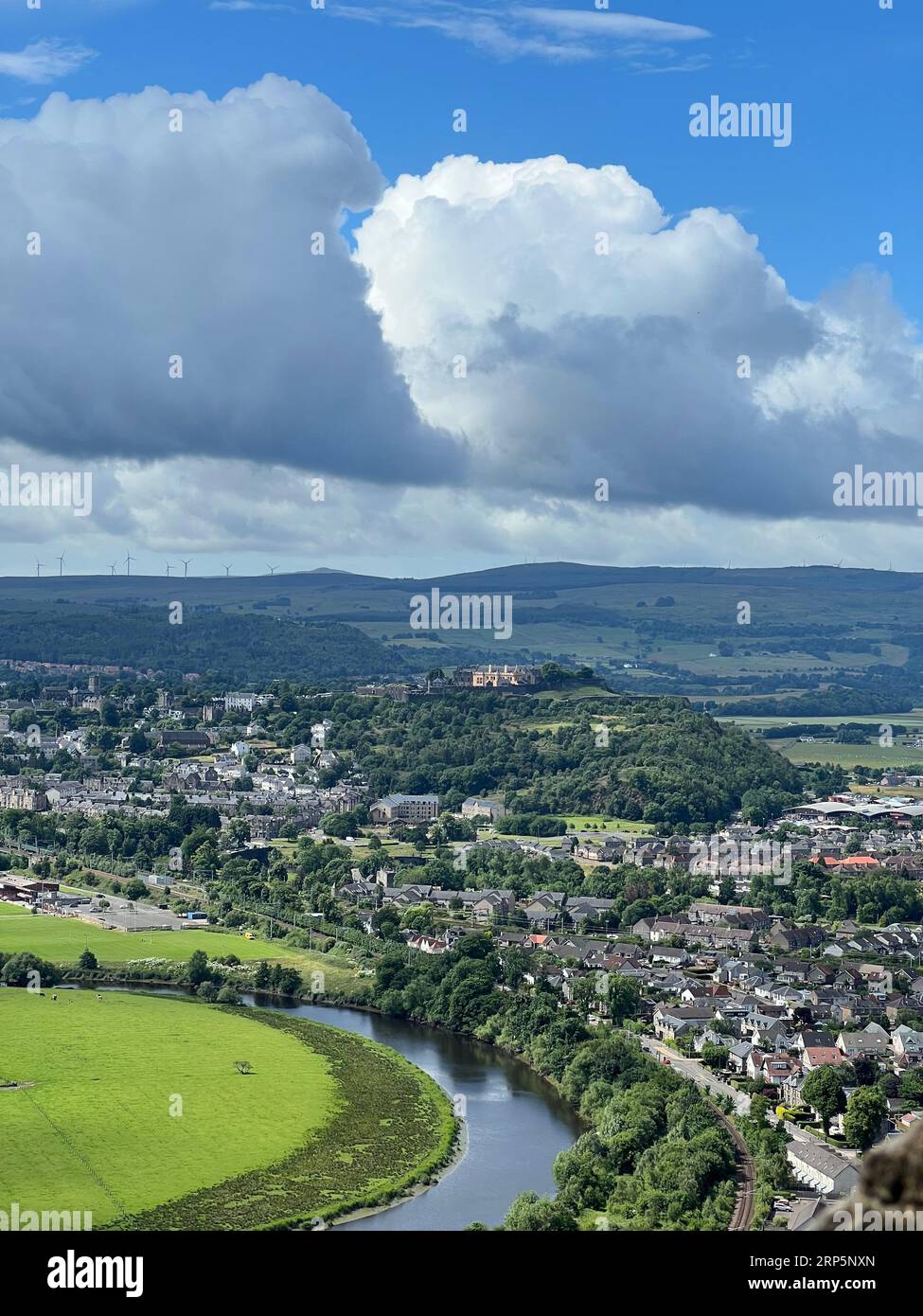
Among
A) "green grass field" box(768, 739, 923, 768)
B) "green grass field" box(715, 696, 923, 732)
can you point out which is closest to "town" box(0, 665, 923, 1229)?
"green grass field" box(768, 739, 923, 768)

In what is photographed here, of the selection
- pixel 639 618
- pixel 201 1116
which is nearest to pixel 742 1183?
pixel 201 1116

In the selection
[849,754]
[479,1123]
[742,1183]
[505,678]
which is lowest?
[479,1123]

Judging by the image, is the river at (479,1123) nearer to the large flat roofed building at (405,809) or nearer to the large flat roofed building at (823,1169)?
the large flat roofed building at (823,1169)

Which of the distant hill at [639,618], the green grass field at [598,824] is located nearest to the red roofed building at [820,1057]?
the green grass field at [598,824]

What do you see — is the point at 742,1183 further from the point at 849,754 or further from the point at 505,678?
the point at 849,754

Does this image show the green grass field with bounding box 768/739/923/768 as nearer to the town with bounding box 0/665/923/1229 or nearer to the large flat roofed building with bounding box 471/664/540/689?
the town with bounding box 0/665/923/1229
